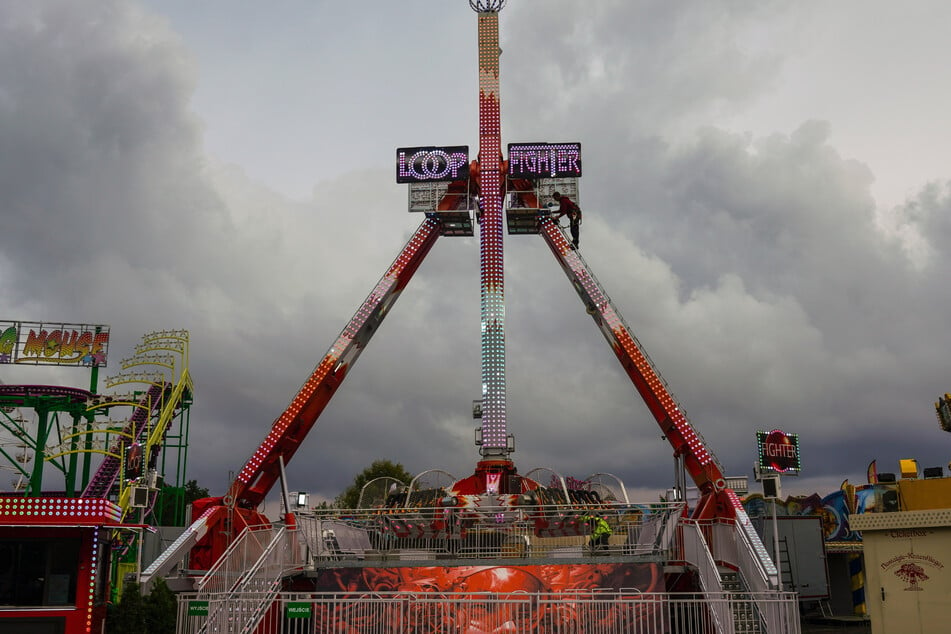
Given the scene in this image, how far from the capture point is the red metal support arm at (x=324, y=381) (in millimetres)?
29453

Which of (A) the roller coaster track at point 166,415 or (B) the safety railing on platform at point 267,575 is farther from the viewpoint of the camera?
(A) the roller coaster track at point 166,415

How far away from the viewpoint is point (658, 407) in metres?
29.0

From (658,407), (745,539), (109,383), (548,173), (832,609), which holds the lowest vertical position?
(832,609)

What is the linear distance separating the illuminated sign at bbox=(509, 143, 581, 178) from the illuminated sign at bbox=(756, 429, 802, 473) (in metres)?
16.6

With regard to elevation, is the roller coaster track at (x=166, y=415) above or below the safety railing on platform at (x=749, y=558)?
above

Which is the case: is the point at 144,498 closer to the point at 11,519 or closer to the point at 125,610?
the point at 125,610

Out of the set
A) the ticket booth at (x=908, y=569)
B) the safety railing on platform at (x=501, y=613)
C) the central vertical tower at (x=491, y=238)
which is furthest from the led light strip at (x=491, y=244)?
the ticket booth at (x=908, y=569)

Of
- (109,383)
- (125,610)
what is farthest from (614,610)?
(109,383)

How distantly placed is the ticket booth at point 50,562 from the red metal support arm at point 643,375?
16.8 m

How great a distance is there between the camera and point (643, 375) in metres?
29.2

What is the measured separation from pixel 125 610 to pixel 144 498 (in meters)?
3.42

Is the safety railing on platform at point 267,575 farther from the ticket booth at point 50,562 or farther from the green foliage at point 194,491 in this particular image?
the green foliage at point 194,491

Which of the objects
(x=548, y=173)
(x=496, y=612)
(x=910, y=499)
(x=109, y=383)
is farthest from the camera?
(x=109, y=383)

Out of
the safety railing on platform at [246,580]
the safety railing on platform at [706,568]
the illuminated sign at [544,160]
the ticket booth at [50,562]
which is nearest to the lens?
the safety railing on platform at [706,568]
